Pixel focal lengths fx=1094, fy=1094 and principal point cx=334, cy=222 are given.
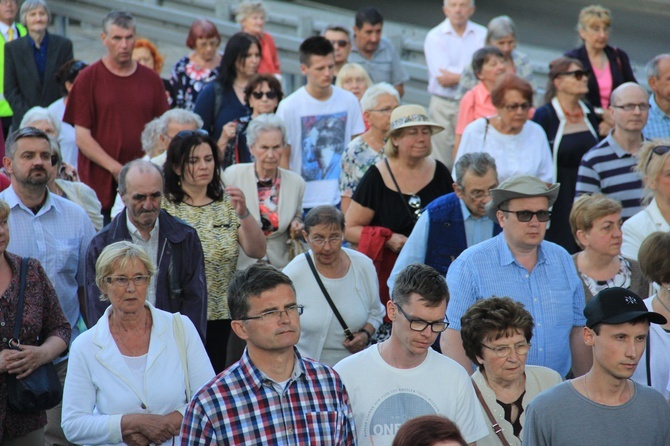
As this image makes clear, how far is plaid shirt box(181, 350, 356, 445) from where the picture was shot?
471 centimetres

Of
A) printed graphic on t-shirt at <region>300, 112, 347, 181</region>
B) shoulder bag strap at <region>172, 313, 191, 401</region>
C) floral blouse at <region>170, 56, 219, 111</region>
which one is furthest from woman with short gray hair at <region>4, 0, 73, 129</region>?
shoulder bag strap at <region>172, 313, 191, 401</region>

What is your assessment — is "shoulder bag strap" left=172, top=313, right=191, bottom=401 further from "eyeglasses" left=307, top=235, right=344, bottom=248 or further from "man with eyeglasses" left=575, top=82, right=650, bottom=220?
"man with eyeglasses" left=575, top=82, right=650, bottom=220

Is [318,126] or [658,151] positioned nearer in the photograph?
[658,151]

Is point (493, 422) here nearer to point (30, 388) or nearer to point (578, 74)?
point (30, 388)

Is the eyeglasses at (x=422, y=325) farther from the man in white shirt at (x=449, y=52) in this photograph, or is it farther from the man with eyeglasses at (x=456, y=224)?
the man in white shirt at (x=449, y=52)

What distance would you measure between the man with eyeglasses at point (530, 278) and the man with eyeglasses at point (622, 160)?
2.68 meters

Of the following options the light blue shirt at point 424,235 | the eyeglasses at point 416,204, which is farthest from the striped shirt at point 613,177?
the light blue shirt at point 424,235

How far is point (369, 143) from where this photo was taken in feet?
29.5

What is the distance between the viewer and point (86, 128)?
382 inches

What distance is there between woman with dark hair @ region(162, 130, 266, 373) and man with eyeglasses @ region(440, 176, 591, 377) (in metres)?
1.67

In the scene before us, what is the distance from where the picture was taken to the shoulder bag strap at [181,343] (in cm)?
578

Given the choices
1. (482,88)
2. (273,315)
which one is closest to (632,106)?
(482,88)

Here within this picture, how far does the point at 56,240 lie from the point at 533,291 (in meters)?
3.04

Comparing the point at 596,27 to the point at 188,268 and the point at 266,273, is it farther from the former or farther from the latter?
the point at 266,273
